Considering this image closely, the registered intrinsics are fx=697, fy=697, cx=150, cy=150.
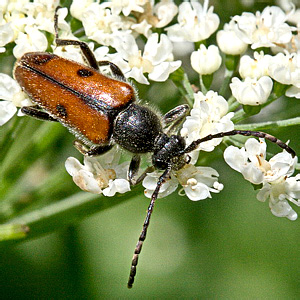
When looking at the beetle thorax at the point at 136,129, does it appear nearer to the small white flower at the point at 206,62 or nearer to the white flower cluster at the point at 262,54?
the small white flower at the point at 206,62

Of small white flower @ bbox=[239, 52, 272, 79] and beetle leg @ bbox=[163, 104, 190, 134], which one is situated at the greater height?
small white flower @ bbox=[239, 52, 272, 79]

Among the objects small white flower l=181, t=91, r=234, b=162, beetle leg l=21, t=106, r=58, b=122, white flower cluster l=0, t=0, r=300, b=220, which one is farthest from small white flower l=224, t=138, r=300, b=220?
beetle leg l=21, t=106, r=58, b=122

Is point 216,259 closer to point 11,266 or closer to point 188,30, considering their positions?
point 11,266

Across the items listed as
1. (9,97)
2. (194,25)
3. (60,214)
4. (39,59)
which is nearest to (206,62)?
(194,25)

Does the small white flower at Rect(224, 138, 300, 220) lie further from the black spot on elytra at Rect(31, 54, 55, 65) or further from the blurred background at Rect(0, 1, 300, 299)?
the blurred background at Rect(0, 1, 300, 299)

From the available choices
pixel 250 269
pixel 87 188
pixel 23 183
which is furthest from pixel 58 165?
pixel 250 269

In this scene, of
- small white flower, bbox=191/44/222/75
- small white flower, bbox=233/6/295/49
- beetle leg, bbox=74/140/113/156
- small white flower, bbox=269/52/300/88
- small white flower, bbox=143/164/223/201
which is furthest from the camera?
small white flower, bbox=233/6/295/49
